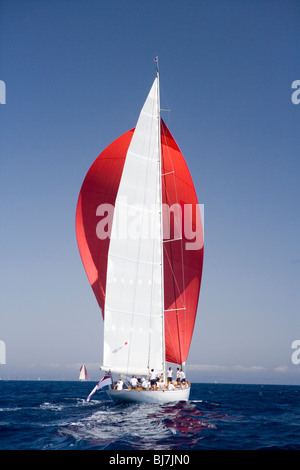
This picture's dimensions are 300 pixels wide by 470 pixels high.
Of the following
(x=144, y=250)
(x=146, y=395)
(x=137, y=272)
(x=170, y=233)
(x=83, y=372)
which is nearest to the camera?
(x=146, y=395)

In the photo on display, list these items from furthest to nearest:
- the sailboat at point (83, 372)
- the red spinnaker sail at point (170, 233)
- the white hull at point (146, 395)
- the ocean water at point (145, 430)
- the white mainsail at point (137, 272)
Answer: the sailboat at point (83, 372) < the red spinnaker sail at point (170, 233) < the white mainsail at point (137, 272) < the white hull at point (146, 395) < the ocean water at point (145, 430)

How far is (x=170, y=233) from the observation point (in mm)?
23516

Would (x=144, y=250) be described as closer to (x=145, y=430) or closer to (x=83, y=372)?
(x=145, y=430)

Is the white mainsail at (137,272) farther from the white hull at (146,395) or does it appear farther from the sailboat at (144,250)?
the white hull at (146,395)

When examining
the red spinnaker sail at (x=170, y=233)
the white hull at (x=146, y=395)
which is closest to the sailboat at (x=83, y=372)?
the red spinnaker sail at (x=170, y=233)

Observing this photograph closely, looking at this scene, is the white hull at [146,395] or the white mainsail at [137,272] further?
the white mainsail at [137,272]

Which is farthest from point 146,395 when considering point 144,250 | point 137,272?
point 144,250

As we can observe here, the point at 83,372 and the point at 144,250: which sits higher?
the point at 144,250

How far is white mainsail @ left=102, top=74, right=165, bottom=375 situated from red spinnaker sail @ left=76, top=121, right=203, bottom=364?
6.72 ft

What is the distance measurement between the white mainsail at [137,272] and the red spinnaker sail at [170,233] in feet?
6.72

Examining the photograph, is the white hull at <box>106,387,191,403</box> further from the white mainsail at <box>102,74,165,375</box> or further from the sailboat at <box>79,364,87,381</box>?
the sailboat at <box>79,364,87,381</box>

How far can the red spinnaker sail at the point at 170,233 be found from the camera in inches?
891

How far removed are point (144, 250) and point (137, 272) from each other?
1186 mm

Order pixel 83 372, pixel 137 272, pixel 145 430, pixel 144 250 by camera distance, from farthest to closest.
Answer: pixel 83 372 → pixel 144 250 → pixel 137 272 → pixel 145 430
